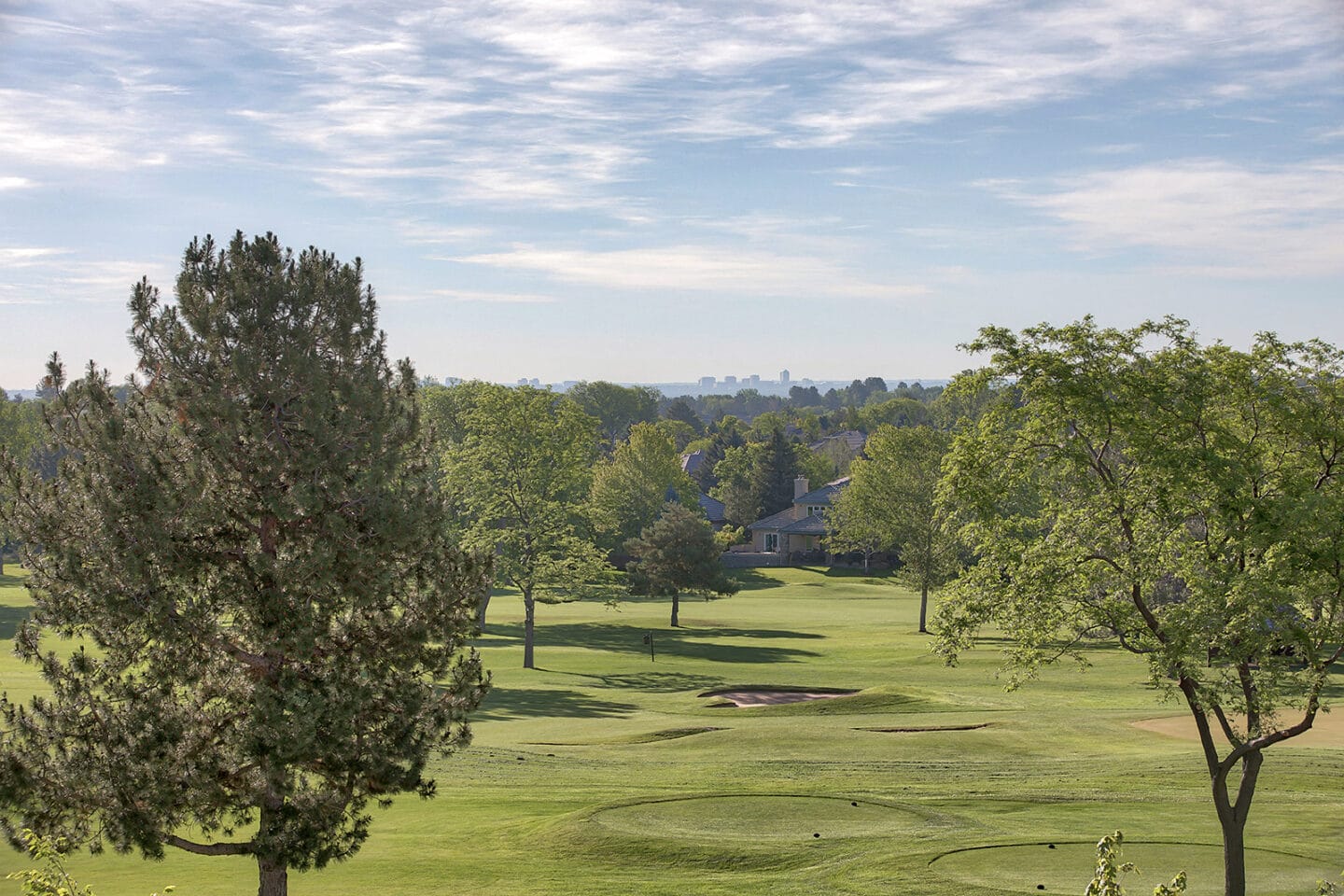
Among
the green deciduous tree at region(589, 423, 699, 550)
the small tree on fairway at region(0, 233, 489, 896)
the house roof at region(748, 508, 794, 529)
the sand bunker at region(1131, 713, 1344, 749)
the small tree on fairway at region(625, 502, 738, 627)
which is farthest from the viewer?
the house roof at region(748, 508, 794, 529)

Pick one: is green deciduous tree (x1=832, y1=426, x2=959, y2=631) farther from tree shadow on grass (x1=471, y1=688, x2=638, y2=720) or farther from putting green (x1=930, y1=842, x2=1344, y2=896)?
putting green (x1=930, y1=842, x2=1344, y2=896)

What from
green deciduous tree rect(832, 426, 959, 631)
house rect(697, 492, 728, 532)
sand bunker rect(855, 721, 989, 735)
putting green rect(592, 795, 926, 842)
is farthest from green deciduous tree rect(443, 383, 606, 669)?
house rect(697, 492, 728, 532)

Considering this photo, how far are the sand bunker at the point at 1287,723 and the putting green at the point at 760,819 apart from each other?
1508cm

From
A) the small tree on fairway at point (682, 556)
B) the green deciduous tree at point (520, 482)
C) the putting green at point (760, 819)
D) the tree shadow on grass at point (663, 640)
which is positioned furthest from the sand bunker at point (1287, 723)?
the small tree on fairway at point (682, 556)

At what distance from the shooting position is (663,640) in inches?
2630

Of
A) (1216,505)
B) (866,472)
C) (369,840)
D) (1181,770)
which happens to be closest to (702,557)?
(866,472)

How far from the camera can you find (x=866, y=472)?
273 ft

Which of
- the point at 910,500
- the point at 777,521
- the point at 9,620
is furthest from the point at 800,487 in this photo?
the point at 9,620

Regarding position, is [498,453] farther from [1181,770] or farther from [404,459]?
[404,459]

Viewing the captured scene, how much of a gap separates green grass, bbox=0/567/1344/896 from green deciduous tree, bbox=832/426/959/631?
16.6 meters

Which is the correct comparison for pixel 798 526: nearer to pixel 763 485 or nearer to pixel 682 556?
pixel 763 485

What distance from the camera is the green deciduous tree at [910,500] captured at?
6862 cm

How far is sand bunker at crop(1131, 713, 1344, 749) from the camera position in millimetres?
35812

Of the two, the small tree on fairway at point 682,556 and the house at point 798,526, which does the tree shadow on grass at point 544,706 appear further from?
the house at point 798,526
